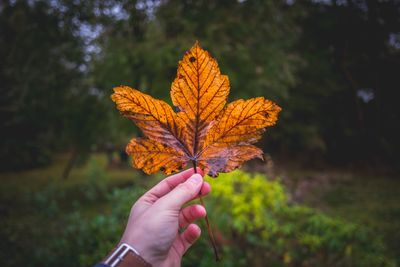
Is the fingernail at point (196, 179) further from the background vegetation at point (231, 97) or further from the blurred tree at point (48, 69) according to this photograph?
the blurred tree at point (48, 69)

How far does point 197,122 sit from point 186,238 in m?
0.62

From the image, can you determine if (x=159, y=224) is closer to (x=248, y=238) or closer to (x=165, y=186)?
(x=165, y=186)

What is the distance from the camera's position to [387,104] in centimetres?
731

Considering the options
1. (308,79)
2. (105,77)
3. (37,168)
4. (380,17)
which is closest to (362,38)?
(380,17)

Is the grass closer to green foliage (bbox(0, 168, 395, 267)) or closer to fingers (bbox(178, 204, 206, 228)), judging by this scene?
green foliage (bbox(0, 168, 395, 267))

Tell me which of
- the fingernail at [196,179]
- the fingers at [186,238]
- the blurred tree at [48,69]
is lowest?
the fingers at [186,238]

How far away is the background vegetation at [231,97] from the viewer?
2686 millimetres

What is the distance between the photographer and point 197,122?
34.3 inches

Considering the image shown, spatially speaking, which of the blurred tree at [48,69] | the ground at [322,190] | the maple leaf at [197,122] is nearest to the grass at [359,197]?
the ground at [322,190]

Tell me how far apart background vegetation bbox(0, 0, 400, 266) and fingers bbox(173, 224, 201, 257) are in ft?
3.46

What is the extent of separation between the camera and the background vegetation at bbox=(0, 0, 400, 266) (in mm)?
2686

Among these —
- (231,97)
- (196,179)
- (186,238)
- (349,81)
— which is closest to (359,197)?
(349,81)

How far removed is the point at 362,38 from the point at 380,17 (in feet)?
1.52

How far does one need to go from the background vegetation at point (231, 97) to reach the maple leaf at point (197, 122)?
5.14ft
